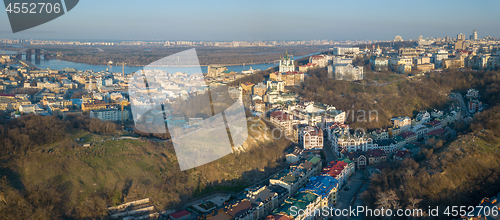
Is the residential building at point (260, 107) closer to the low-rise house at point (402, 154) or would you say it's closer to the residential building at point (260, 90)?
the residential building at point (260, 90)

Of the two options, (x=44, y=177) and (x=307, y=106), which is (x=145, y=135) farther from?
(x=307, y=106)

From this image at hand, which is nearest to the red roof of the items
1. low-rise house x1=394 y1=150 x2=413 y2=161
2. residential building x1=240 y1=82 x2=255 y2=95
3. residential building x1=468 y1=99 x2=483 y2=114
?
low-rise house x1=394 y1=150 x2=413 y2=161

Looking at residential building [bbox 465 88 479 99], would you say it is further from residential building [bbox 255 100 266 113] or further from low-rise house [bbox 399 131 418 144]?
residential building [bbox 255 100 266 113]

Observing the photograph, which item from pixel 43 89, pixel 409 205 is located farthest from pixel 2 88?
pixel 409 205

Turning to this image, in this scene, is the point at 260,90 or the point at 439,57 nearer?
the point at 260,90

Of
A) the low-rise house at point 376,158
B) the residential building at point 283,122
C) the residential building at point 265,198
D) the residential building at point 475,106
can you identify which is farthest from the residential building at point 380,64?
the residential building at point 265,198

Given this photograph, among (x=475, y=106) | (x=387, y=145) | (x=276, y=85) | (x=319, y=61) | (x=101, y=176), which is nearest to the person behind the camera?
(x=101, y=176)

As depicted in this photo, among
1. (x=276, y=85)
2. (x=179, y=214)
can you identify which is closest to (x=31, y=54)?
(x=276, y=85)

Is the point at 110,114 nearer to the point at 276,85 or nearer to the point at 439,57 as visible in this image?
the point at 276,85
